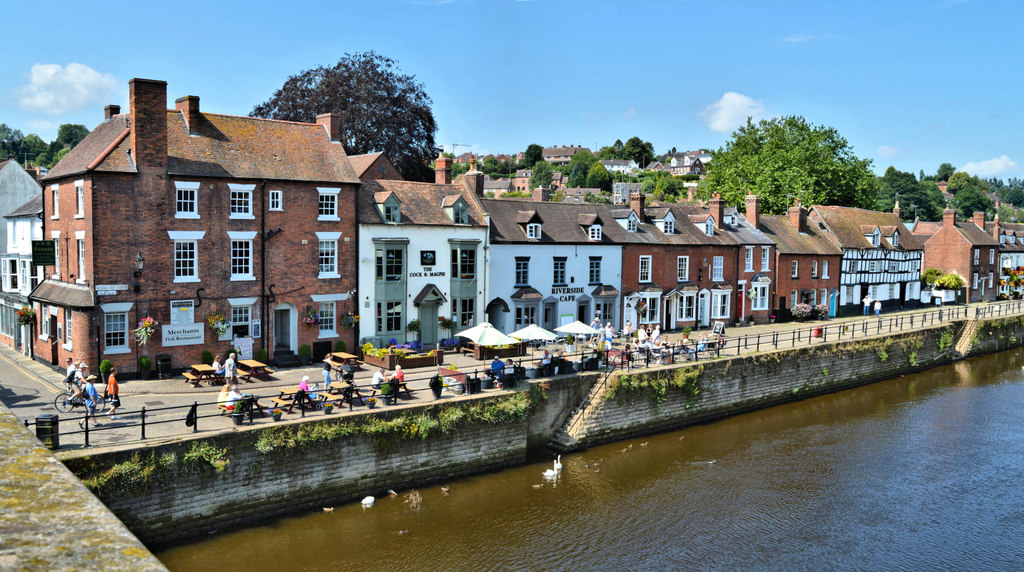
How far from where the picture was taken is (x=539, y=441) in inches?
1000

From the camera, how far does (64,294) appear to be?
25312 mm

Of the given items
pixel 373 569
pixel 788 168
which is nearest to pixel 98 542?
pixel 373 569

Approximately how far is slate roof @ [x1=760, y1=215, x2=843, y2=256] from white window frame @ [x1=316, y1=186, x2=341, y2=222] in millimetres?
29421

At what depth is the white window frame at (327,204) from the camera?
28.5 metres

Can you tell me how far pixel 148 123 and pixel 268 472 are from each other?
13.1 m

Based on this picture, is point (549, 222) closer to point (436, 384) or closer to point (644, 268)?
point (644, 268)

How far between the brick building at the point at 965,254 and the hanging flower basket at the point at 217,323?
193ft

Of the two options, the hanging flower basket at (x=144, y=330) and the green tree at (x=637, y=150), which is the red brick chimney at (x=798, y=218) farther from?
the green tree at (x=637, y=150)

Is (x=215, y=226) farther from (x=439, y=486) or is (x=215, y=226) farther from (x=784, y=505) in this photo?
(x=784, y=505)

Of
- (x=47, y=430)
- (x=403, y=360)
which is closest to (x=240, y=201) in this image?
(x=403, y=360)

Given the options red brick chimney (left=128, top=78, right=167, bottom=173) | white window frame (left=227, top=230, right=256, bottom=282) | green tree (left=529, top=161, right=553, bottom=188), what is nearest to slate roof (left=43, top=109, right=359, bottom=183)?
red brick chimney (left=128, top=78, right=167, bottom=173)

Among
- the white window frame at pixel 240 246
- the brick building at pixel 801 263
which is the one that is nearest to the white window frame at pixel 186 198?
the white window frame at pixel 240 246

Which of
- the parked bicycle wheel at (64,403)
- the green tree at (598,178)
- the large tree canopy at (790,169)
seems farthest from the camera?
the green tree at (598,178)

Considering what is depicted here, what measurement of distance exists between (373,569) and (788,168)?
2163 inches
